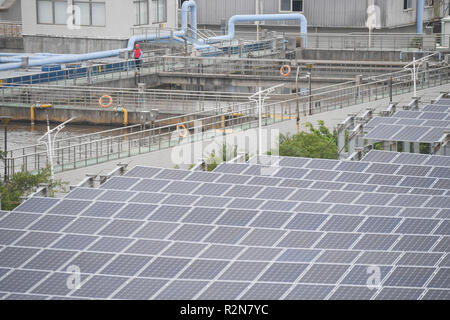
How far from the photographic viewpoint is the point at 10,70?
54.4 meters

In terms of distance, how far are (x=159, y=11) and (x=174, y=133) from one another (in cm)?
2178

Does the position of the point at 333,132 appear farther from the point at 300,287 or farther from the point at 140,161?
the point at 300,287

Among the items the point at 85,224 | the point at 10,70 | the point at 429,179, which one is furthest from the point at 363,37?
the point at 85,224

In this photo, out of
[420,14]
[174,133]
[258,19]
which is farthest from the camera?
[420,14]

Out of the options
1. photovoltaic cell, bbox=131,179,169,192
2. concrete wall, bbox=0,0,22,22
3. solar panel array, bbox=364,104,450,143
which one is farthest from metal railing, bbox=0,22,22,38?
photovoltaic cell, bbox=131,179,169,192

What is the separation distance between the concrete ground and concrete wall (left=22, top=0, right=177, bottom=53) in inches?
800

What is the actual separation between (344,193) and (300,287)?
6.99 metres

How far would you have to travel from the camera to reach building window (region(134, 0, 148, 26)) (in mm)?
59322

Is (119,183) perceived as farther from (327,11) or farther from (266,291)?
(327,11)

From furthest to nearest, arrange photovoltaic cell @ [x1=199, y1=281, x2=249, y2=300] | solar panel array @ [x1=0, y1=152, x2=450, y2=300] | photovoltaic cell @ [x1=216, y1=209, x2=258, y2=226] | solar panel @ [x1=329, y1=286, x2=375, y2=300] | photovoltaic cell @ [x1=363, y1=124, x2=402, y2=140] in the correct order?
photovoltaic cell @ [x1=363, y1=124, x2=402, y2=140], photovoltaic cell @ [x1=216, y1=209, x2=258, y2=226], solar panel array @ [x1=0, y1=152, x2=450, y2=300], photovoltaic cell @ [x1=199, y1=281, x2=249, y2=300], solar panel @ [x1=329, y1=286, x2=375, y2=300]

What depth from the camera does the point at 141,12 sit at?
59875mm

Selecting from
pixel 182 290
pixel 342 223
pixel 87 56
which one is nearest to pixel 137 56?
pixel 87 56

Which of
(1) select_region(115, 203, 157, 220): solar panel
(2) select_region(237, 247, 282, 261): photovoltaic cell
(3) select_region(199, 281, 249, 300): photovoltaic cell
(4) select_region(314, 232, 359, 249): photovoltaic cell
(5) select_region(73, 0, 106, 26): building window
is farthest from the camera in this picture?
(5) select_region(73, 0, 106, 26): building window

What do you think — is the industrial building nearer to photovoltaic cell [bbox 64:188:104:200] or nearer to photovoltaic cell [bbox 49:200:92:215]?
photovoltaic cell [bbox 64:188:104:200]
